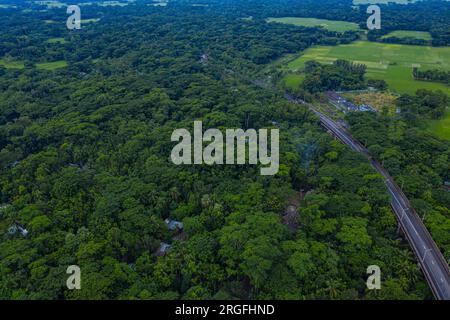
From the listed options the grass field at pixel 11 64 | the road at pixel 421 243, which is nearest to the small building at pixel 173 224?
the road at pixel 421 243

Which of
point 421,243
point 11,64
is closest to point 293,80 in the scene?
point 421,243

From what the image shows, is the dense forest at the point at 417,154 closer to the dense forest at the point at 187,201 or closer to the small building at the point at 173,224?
the dense forest at the point at 187,201

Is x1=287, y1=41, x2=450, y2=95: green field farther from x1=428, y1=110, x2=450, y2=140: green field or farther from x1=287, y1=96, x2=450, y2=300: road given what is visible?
x1=287, y1=96, x2=450, y2=300: road

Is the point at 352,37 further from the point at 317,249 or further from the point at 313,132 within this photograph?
the point at 317,249

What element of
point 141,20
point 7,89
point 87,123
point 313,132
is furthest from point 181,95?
point 141,20

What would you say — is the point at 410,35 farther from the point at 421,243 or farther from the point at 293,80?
the point at 421,243

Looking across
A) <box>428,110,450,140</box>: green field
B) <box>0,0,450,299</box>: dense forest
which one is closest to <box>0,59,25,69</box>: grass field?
<box>0,0,450,299</box>: dense forest
